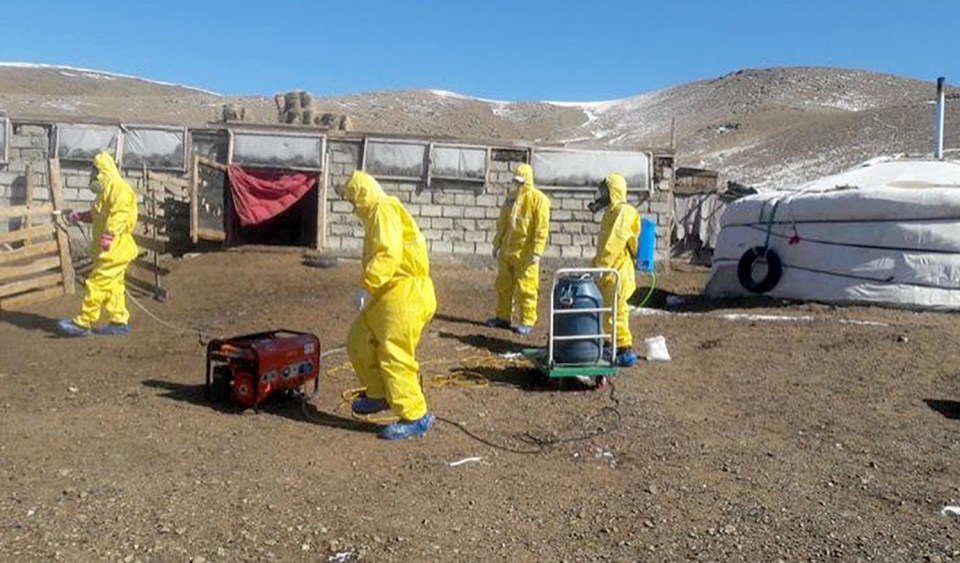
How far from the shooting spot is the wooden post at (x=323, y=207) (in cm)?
1280

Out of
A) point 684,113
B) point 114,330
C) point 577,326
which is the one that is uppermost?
point 684,113

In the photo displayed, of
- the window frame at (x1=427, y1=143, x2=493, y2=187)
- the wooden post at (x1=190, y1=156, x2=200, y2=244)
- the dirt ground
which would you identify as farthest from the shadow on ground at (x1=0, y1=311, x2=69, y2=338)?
the window frame at (x1=427, y1=143, x2=493, y2=187)

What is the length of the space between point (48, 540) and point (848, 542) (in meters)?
3.06

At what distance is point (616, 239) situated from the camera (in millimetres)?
6902

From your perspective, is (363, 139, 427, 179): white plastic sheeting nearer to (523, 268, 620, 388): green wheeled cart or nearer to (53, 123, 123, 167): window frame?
(53, 123, 123, 167): window frame

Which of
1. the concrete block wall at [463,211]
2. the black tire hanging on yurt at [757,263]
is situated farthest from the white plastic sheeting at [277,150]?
the black tire hanging on yurt at [757,263]

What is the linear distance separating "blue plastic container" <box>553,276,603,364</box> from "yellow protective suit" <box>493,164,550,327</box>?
1.82 meters

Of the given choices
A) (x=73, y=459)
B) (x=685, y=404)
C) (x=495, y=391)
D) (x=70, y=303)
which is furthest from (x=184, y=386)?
(x=70, y=303)

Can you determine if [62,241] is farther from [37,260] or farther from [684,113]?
[684,113]

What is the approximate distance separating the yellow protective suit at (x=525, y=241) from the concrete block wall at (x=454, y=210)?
4437mm

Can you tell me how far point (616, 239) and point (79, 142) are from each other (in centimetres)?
866

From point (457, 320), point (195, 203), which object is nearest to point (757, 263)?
point (457, 320)

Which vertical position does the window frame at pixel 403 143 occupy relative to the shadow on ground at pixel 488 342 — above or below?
above

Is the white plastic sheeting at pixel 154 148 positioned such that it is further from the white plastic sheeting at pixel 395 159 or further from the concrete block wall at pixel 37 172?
the white plastic sheeting at pixel 395 159
